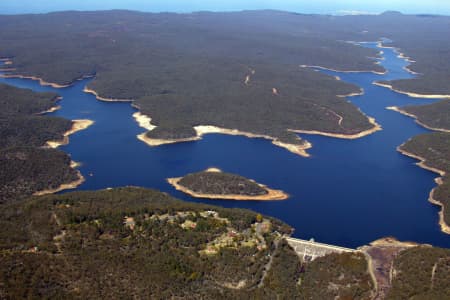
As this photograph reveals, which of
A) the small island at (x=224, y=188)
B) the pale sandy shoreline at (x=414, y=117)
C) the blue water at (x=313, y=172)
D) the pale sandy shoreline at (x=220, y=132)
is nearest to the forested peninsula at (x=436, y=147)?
the pale sandy shoreline at (x=414, y=117)

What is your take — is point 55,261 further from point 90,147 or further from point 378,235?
point 90,147

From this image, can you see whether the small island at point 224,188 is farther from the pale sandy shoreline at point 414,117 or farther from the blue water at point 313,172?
the pale sandy shoreline at point 414,117

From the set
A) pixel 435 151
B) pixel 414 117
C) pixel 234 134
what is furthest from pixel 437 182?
pixel 414 117

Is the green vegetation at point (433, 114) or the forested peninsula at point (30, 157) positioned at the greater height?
the green vegetation at point (433, 114)

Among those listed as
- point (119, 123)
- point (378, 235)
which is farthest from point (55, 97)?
point (378, 235)

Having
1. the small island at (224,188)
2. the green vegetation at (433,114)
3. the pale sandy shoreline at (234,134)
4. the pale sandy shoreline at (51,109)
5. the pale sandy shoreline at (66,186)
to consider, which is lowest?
the pale sandy shoreline at (66,186)

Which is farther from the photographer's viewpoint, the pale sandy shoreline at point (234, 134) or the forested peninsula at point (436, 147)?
the pale sandy shoreline at point (234, 134)

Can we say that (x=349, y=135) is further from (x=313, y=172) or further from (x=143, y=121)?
(x=143, y=121)

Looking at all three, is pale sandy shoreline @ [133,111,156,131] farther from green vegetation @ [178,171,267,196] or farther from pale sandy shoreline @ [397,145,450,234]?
pale sandy shoreline @ [397,145,450,234]
